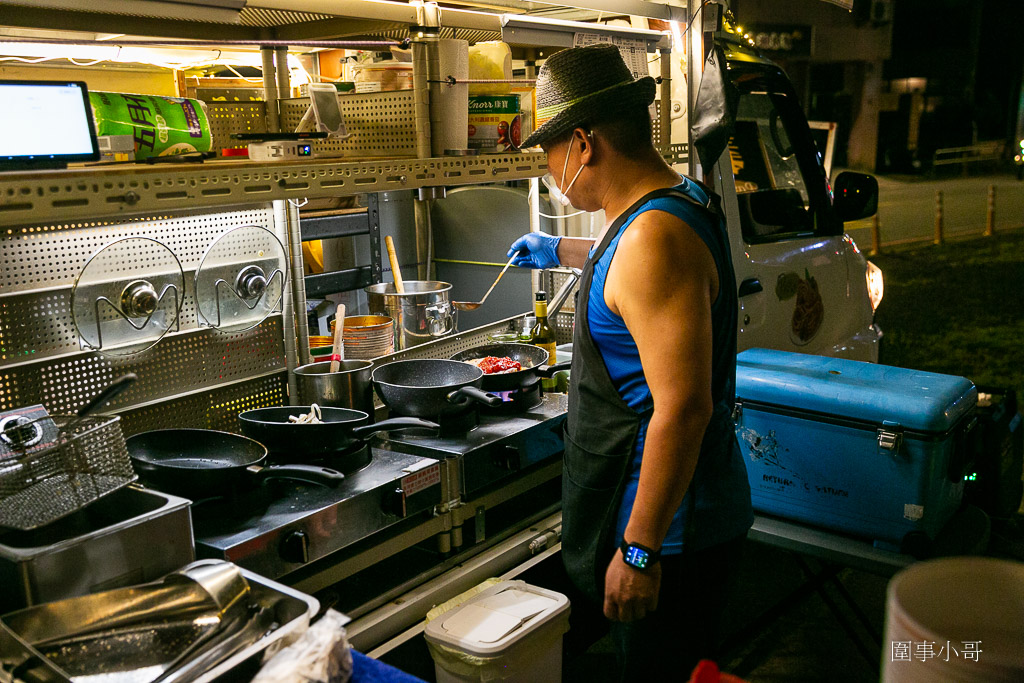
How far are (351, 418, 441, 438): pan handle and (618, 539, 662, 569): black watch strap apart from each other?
32.5 inches

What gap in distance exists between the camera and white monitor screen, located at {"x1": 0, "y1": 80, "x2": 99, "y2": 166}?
6.12ft

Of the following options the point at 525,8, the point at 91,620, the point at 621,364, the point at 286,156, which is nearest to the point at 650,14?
the point at 525,8

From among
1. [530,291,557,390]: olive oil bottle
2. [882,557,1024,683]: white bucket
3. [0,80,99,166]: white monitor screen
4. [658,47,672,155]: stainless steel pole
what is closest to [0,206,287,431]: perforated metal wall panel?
[0,80,99,166]: white monitor screen

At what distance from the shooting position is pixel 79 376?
2.33 m

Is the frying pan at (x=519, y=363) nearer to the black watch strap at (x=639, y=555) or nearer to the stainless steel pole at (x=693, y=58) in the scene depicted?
the black watch strap at (x=639, y=555)

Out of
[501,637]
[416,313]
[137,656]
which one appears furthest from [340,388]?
[137,656]

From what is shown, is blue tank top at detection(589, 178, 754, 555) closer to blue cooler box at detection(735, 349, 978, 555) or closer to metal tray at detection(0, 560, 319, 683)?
metal tray at detection(0, 560, 319, 683)

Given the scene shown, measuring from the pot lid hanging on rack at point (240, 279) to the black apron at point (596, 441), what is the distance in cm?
115

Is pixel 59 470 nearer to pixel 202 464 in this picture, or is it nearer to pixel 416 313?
pixel 202 464

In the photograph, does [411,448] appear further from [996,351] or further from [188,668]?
[996,351]

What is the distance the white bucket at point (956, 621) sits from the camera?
Answer: 1.75ft

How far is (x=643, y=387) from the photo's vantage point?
189 cm

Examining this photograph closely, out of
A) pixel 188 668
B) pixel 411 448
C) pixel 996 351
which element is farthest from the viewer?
pixel 996 351

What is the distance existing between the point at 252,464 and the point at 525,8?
8.83ft
